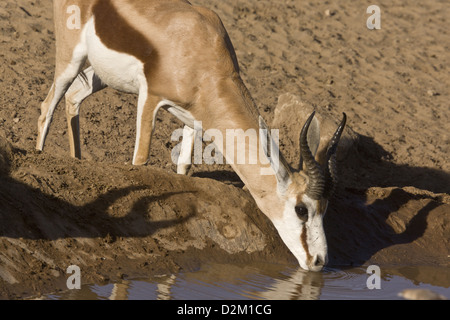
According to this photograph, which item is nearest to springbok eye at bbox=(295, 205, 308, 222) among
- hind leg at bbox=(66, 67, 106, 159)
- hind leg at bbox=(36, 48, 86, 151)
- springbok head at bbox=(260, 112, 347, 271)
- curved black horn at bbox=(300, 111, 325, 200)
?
springbok head at bbox=(260, 112, 347, 271)

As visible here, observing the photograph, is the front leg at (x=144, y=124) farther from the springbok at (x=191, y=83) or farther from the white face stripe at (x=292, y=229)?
the white face stripe at (x=292, y=229)

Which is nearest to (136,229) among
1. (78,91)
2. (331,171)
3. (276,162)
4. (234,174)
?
(276,162)

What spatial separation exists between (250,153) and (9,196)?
2.21 metres

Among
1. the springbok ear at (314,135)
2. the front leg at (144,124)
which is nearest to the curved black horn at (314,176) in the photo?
the springbok ear at (314,135)

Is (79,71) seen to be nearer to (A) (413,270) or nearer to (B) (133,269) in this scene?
(B) (133,269)

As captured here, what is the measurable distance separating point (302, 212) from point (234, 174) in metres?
3.40

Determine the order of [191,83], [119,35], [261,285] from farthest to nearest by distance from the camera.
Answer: [119,35]
[191,83]
[261,285]

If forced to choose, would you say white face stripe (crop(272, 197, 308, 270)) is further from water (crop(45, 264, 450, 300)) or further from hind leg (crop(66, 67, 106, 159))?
hind leg (crop(66, 67, 106, 159))

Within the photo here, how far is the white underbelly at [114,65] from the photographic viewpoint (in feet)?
25.4

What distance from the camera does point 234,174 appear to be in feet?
33.1

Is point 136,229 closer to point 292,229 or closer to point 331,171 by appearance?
point 292,229

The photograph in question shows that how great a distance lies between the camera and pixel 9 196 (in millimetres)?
6215
